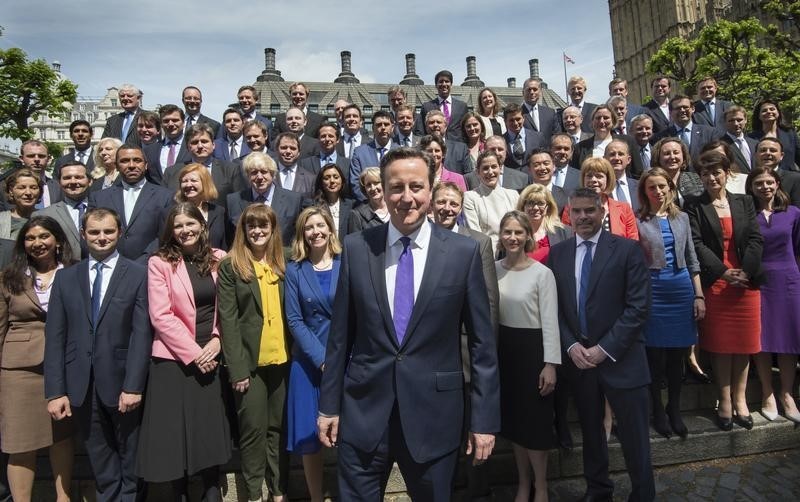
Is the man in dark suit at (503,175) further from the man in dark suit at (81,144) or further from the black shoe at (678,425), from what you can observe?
the man in dark suit at (81,144)

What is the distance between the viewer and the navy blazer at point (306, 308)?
346 centimetres

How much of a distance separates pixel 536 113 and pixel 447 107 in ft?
4.89


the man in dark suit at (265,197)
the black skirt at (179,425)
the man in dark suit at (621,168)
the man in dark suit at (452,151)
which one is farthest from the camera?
the man in dark suit at (452,151)

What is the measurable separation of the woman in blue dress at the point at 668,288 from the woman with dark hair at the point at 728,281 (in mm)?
237

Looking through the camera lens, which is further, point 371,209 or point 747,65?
point 747,65

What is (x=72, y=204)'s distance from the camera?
5.03 meters

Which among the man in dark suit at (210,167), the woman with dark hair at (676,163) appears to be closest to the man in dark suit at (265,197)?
the man in dark suit at (210,167)

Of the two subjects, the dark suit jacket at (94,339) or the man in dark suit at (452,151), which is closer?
the dark suit jacket at (94,339)

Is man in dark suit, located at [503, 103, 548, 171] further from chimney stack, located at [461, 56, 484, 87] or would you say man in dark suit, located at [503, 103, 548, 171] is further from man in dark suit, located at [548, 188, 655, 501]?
chimney stack, located at [461, 56, 484, 87]

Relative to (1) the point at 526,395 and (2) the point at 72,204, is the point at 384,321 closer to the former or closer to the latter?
(1) the point at 526,395

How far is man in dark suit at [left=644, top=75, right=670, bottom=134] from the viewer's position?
8.01 meters

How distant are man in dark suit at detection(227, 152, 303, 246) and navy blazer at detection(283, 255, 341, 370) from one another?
1.71 metres

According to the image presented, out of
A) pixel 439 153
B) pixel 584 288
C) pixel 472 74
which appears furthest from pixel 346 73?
pixel 584 288

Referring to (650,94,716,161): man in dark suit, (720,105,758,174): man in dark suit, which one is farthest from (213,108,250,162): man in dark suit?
(720,105,758,174): man in dark suit
